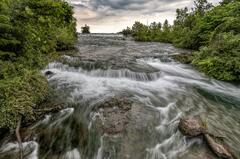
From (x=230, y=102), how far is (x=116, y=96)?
440 cm

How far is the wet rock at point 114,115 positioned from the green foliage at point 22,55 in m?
1.88

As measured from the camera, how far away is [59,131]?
6137 mm

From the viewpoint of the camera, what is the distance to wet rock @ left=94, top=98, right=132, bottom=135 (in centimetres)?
601

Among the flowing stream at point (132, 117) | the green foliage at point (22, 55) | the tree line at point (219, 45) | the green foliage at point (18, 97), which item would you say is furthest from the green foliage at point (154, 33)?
the green foliage at point (18, 97)

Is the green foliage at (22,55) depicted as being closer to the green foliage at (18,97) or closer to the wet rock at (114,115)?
the green foliage at (18,97)

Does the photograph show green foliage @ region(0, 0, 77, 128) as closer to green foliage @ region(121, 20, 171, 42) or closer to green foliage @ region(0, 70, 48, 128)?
green foliage @ region(0, 70, 48, 128)

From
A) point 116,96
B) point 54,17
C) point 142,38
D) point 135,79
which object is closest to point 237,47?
point 135,79

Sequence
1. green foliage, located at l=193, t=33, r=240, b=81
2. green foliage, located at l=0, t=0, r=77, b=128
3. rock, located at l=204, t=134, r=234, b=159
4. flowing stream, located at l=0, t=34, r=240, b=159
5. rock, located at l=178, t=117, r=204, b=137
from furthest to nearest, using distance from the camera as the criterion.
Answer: green foliage, located at l=193, t=33, r=240, b=81, green foliage, located at l=0, t=0, r=77, b=128, rock, located at l=178, t=117, r=204, b=137, flowing stream, located at l=0, t=34, r=240, b=159, rock, located at l=204, t=134, r=234, b=159

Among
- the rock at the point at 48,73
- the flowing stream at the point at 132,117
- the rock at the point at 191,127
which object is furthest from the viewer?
the rock at the point at 48,73

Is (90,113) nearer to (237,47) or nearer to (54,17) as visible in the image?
(54,17)

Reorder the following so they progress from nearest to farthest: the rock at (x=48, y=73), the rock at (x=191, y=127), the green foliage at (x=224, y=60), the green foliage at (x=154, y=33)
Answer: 1. the rock at (x=191, y=127)
2. the rock at (x=48, y=73)
3. the green foliage at (x=224, y=60)
4. the green foliage at (x=154, y=33)

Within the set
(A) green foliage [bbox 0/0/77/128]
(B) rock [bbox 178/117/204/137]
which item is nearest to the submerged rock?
(B) rock [bbox 178/117/204/137]

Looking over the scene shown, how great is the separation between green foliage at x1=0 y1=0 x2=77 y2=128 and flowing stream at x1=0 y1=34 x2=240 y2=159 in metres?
0.63

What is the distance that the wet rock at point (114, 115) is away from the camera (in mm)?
6012
